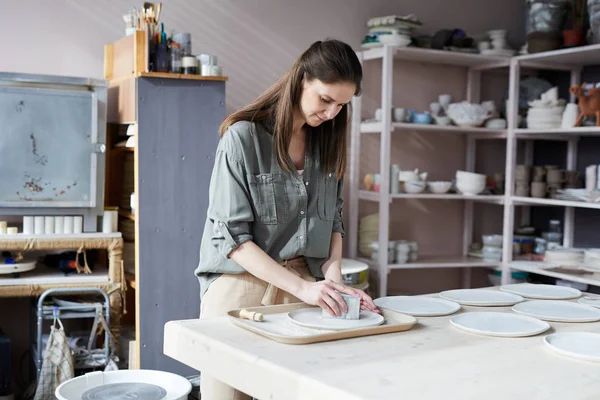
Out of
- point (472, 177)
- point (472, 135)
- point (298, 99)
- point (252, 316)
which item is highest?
point (472, 135)

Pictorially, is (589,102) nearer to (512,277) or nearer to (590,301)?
(512,277)

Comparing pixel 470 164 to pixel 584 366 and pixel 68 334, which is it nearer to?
pixel 68 334

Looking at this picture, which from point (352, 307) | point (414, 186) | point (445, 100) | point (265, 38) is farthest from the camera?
point (445, 100)

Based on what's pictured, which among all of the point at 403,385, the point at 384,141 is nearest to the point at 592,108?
the point at 384,141

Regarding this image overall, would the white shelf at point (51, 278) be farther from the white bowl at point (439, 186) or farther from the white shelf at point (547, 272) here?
the white shelf at point (547, 272)

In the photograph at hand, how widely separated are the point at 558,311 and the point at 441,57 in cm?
265

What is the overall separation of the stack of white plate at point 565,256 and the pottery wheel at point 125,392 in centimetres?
264

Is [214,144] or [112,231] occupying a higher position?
[214,144]

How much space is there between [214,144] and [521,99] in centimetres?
223

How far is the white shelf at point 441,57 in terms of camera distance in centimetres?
405

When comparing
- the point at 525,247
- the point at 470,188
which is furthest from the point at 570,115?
the point at 525,247

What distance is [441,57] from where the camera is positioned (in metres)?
4.25

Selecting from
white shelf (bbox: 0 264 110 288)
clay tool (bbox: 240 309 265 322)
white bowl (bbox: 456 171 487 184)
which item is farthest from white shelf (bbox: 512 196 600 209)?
clay tool (bbox: 240 309 265 322)

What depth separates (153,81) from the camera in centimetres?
314
